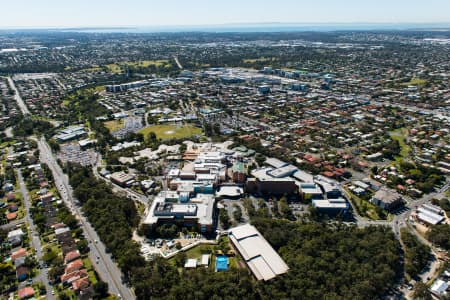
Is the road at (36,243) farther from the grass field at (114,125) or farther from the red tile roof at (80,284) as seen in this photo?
the grass field at (114,125)

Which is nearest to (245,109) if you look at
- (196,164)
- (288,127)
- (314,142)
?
(288,127)

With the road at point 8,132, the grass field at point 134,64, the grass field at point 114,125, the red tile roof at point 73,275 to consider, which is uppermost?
the grass field at point 134,64

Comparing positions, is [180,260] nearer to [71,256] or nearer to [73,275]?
[73,275]

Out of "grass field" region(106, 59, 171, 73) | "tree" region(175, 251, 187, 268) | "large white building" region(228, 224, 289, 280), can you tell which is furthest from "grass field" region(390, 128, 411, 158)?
"grass field" region(106, 59, 171, 73)

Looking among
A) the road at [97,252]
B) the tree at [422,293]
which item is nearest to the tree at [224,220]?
the road at [97,252]

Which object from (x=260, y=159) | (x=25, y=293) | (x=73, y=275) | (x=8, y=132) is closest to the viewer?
(x=25, y=293)

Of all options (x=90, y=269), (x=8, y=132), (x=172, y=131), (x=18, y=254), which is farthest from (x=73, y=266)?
(x=8, y=132)
